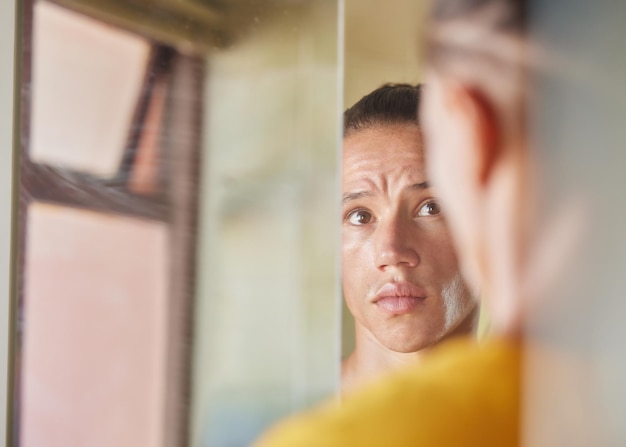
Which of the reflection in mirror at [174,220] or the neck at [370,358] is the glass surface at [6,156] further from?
the neck at [370,358]

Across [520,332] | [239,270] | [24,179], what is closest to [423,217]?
[520,332]

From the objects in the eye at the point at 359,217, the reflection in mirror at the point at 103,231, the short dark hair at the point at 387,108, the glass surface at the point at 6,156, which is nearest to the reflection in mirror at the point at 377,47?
the short dark hair at the point at 387,108

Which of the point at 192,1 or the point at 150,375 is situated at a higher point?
the point at 192,1

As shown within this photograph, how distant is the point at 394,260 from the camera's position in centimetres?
90

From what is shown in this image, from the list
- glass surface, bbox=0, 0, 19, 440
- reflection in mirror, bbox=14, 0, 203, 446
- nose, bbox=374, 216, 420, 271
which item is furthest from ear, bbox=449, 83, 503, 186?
glass surface, bbox=0, 0, 19, 440

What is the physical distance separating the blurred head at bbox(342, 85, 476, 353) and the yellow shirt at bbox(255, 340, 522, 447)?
0.11ft

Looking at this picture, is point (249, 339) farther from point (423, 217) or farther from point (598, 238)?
point (598, 238)

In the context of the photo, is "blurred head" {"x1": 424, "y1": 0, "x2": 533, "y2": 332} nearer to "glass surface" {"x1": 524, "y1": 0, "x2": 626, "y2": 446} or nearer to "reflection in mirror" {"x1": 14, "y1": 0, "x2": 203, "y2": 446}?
"glass surface" {"x1": 524, "y1": 0, "x2": 626, "y2": 446}

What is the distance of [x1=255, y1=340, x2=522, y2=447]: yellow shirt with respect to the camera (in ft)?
2.72

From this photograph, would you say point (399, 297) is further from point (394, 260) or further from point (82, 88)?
point (82, 88)

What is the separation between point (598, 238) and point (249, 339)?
493 millimetres

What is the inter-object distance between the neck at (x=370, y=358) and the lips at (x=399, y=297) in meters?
0.04

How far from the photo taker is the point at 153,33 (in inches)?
43.7

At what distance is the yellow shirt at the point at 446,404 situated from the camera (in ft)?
2.72
